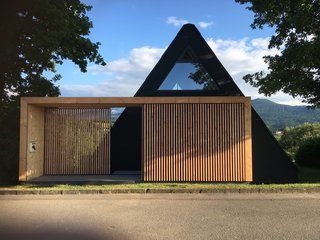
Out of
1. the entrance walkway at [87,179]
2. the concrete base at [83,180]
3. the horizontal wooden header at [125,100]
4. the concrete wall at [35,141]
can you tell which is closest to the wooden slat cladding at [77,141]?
the concrete wall at [35,141]

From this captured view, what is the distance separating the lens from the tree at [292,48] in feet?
47.2

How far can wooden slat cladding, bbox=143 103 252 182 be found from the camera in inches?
544

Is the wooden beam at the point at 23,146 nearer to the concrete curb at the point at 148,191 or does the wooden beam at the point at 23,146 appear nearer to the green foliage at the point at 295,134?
the concrete curb at the point at 148,191

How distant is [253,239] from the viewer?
6766mm

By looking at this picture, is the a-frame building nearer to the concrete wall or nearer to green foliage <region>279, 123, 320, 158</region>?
the concrete wall

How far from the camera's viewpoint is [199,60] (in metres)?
16.9

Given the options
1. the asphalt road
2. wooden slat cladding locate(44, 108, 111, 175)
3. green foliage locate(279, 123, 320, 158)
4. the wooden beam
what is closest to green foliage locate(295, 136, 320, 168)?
green foliage locate(279, 123, 320, 158)

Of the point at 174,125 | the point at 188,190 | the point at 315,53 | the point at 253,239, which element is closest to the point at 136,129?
the point at 174,125

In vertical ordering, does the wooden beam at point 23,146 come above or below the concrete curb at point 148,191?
above

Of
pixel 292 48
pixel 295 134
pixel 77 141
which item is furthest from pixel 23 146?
pixel 295 134

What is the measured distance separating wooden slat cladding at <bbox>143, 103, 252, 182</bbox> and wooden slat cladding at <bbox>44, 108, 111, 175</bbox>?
9.39 feet

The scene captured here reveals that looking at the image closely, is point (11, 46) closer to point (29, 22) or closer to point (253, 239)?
point (29, 22)

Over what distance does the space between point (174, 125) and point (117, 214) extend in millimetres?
5649

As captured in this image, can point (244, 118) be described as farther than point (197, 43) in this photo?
No
